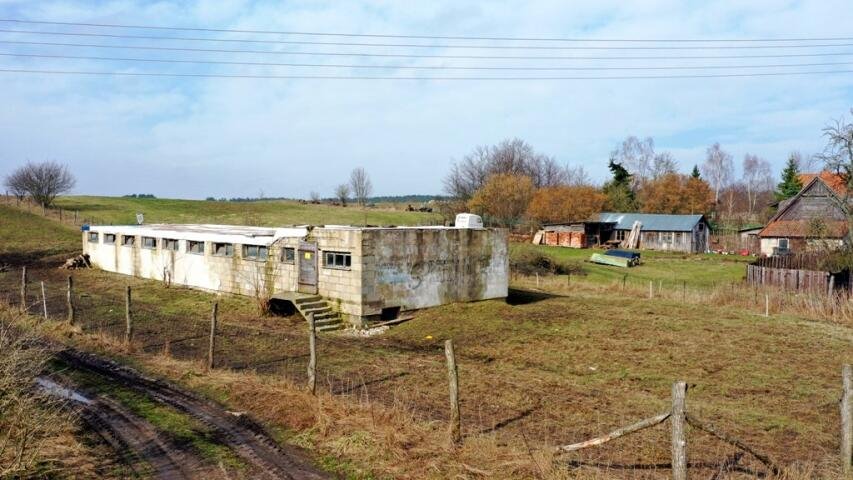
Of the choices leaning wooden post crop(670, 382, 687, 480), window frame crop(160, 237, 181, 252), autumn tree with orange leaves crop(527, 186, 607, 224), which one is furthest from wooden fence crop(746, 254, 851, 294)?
autumn tree with orange leaves crop(527, 186, 607, 224)

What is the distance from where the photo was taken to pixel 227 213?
77.7 meters

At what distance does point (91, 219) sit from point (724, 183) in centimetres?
10230

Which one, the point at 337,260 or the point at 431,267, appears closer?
the point at 337,260

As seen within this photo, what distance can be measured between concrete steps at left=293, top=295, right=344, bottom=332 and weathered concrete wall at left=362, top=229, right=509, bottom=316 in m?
1.24

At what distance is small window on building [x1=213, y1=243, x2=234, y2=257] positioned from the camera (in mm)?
26688

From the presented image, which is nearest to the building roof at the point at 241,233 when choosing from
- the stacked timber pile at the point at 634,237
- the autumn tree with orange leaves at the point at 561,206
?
the stacked timber pile at the point at 634,237

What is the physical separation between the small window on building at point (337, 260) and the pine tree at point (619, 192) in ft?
180

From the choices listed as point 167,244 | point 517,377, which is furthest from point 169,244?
point 517,377

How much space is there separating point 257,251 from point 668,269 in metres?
32.8

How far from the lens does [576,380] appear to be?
14.9 metres

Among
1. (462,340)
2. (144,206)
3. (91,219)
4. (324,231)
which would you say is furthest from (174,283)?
(144,206)

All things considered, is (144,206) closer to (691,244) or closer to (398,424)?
(691,244)

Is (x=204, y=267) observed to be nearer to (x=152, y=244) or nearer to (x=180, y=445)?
(x=152, y=244)

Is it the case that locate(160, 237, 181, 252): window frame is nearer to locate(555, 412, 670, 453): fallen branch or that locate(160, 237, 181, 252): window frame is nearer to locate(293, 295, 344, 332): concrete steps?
locate(293, 295, 344, 332): concrete steps
